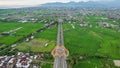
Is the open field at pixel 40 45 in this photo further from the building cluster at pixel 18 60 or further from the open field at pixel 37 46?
the building cluster at pixel 18 60

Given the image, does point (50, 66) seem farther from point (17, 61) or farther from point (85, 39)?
point (85, 39)

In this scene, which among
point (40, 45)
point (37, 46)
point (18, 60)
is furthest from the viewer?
point (40, 45)

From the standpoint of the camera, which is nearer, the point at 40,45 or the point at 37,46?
the point at 37,46

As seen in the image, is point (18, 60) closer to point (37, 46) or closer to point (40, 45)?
point (37, 46)

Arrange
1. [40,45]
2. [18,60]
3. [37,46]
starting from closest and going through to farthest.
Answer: [18,60] < [37,46] < [40,45]

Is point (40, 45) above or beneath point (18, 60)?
beneath

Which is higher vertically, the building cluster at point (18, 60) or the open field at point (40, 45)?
the building cluster at point (18, 60)

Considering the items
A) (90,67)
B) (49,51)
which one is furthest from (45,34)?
(90,67)

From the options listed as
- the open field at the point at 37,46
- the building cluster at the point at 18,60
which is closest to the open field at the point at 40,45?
the open field at the point at 37,46

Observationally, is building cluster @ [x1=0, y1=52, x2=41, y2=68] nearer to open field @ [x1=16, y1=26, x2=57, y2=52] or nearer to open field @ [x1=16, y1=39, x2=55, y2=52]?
open field @ [x1=16, y1=39, x2=55, y2=52]

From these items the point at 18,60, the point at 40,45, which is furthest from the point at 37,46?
the point at 18,60
